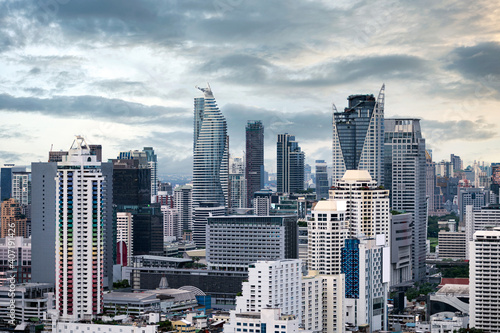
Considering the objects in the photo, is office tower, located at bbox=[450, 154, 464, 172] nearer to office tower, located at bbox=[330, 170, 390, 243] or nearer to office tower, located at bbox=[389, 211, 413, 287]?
office tower, located at bbox=[389, 211, 413, 287]

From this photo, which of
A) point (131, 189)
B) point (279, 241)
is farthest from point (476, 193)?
point (279, 241)

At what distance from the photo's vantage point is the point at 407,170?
5778 cm

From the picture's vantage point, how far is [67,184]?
3406 centimetres

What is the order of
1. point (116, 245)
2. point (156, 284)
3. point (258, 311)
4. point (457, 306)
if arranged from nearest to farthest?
point (258, 311) < point (457, 306) < point (156, 284) < point (116, 245)

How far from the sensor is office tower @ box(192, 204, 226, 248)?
247 ft

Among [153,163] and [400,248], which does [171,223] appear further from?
[400,248]

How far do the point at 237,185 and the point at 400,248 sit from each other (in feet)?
132

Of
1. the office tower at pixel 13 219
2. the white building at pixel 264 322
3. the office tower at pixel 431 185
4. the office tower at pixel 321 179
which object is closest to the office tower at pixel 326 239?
the white building at pixel 264 322

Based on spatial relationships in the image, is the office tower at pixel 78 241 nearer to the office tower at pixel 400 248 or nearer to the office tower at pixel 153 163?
the office tower at pixel 400 248

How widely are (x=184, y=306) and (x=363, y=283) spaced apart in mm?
9500

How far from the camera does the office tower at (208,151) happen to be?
7894cm

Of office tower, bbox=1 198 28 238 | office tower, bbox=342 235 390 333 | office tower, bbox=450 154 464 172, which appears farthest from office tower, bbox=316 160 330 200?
office tower, bbox=342 235 390 333

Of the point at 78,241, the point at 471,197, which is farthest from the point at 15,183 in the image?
the point at 471,197

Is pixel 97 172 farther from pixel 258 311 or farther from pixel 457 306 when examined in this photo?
pixel 457 306
